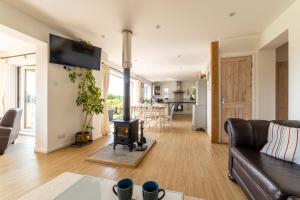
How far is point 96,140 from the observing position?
4.11m

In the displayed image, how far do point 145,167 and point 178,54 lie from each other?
3690mm

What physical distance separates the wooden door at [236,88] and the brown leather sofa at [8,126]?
15.5 feet

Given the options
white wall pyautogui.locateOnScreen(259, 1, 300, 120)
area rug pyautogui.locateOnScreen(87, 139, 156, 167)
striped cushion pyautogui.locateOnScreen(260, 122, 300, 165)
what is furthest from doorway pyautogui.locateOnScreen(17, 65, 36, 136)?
white wall pyautogui.locateOnScreen(259, 1, 300, 120)

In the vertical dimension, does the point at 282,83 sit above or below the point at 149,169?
above

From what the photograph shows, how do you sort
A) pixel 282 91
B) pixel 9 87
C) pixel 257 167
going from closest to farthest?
pixel 257 167
pixel 282 91
pixel 9 87

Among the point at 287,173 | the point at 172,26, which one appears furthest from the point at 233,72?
the point at 287,173

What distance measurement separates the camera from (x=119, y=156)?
2855 millimetres

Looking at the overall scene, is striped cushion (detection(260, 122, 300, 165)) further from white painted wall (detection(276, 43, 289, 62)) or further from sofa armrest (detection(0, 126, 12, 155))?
sofa armrest (detection(0, 126, 12, 155))

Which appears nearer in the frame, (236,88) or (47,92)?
(47,92)

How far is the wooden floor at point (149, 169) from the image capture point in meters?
1.91

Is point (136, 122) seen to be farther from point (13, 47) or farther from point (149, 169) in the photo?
point (13, 47)

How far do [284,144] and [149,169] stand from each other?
1.78 m

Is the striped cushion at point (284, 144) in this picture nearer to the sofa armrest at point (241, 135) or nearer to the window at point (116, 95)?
the sofa armrest at point (241, 135)

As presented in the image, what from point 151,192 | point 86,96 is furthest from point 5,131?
point 151,192
